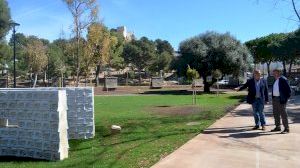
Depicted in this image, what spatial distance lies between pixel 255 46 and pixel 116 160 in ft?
249

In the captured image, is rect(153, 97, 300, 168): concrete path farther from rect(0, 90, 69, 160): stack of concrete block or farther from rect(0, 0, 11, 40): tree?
rect(0, 0, 11, 40): tree

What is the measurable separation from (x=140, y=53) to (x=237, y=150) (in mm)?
79207

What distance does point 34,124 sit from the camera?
11562 mm

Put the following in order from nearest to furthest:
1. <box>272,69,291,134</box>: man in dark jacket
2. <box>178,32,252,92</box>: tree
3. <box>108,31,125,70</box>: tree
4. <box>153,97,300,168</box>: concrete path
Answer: <box>153,97,300,168</box>: concrete path, <box>272,69,291,134</box>: man in dark jacket, <box>178,32,252,92</box>: tree, <box>108,31,125,70</box>: tree

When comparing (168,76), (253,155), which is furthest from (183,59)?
(168,76)

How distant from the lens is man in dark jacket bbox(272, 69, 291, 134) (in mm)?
12312

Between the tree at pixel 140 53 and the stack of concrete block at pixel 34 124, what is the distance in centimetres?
7646

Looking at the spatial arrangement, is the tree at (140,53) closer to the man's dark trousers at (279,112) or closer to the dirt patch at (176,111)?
the dirt patch at (176,111)

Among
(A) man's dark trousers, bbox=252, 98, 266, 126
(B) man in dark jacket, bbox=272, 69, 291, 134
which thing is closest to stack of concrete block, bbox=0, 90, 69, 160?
(A) man's dark trousers, bbox=252, 98, 266, 126

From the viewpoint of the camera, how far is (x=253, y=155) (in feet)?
31.2

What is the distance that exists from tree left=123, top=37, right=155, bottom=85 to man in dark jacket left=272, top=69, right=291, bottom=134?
7618cm

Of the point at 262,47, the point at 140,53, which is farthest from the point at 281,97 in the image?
the point at 140,53

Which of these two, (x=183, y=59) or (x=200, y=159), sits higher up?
(x=183, y=59)

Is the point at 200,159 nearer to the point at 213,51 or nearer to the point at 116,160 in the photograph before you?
the point at 116,160
